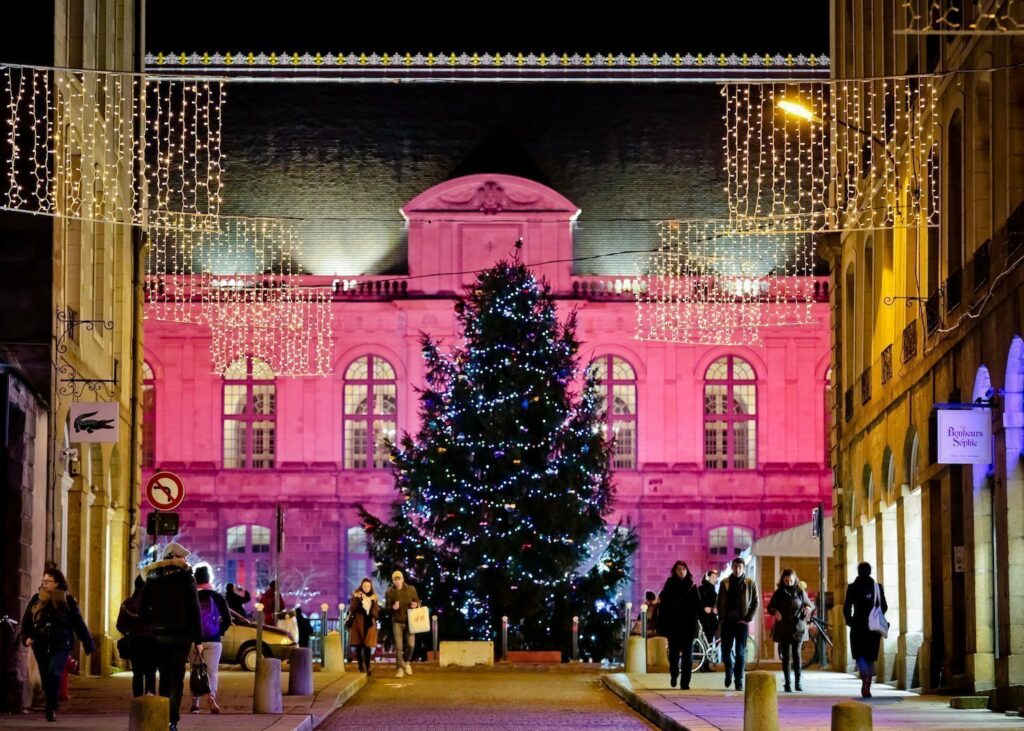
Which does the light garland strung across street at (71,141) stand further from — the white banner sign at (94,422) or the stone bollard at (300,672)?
the stone bollard at (300,672)

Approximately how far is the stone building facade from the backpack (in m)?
7.76

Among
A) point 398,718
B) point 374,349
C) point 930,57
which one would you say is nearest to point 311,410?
point 374,349

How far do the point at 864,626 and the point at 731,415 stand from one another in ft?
117

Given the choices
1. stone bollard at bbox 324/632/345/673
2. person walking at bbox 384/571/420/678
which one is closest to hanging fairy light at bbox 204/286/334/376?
person walking at bbox 384/571/420/678

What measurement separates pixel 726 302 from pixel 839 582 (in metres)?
22.5

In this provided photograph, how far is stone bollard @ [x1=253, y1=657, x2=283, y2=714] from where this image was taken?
2119cm

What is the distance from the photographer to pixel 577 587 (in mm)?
41125

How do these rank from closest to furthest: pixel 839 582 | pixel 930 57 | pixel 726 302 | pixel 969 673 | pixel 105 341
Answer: pixel 969 673 < pixel 930 57 < pixel 105 341 < pixel 839 582 < pixel 726 302

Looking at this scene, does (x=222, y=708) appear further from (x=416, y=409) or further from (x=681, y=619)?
(x=416, y=409)

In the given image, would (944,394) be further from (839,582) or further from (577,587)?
(577,587)

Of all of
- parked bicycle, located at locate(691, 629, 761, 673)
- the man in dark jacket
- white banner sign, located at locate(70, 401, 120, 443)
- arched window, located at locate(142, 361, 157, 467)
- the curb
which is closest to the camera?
the man in dark jacket

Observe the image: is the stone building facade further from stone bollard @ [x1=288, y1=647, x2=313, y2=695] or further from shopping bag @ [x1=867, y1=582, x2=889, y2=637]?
stone bollard @ [x1=288, y1=647, x2=313, y2=695]

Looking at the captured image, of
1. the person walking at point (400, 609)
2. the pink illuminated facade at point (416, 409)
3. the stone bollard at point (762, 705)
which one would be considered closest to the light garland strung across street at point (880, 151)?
the person walking at point (400, 609)

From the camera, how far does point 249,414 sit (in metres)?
60.3
